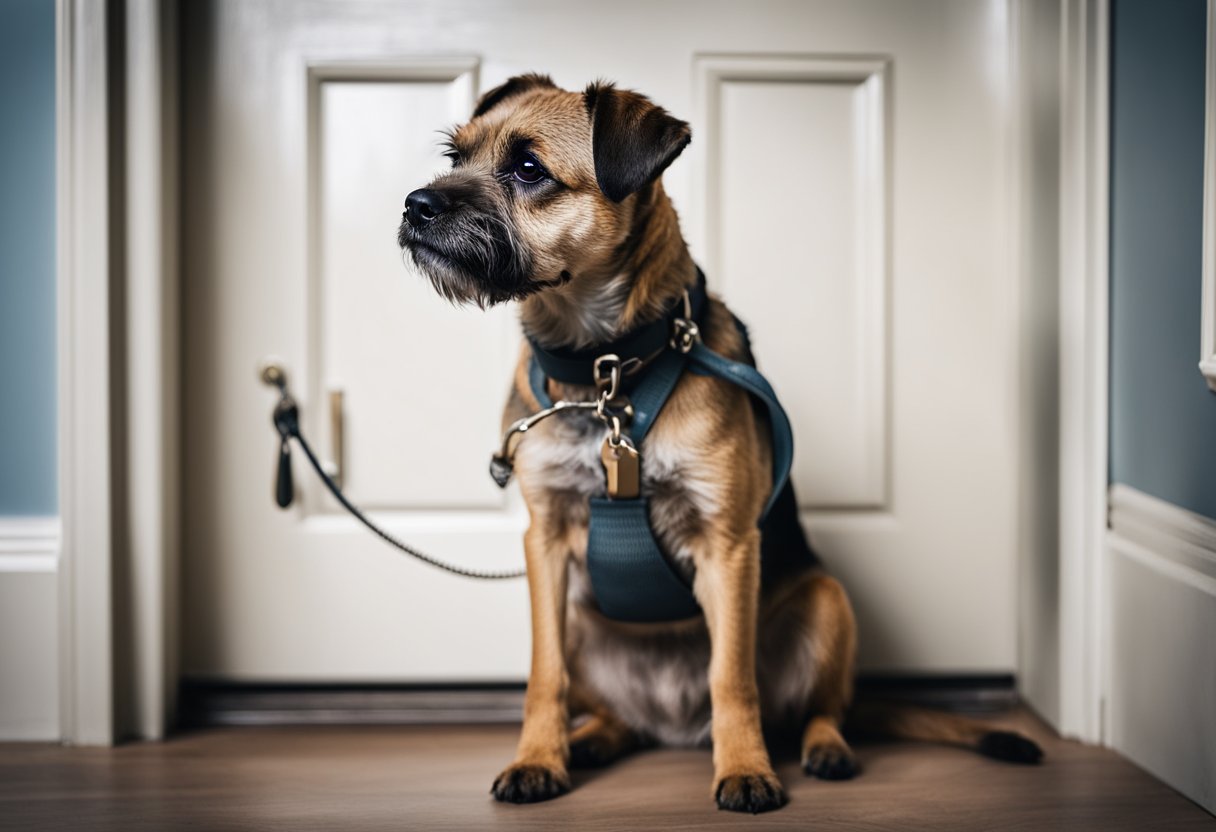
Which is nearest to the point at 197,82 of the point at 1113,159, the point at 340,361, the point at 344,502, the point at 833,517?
the point at 340,361

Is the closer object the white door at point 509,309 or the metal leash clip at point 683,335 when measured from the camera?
the metal leash clip at point 683,335

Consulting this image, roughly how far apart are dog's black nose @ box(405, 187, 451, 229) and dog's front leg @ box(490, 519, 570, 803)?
52 cm

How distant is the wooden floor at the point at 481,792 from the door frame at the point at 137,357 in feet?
0.49

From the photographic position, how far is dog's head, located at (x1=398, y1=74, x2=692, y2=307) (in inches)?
65.2

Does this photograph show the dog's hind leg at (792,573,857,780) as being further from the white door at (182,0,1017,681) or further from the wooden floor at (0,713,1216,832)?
the white door at (182,0,1017,681)

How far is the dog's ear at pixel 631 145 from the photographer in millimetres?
1660

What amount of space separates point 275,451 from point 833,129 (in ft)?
4.16

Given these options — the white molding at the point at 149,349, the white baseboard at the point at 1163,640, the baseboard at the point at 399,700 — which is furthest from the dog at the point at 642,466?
the white molding at the point at 149,349

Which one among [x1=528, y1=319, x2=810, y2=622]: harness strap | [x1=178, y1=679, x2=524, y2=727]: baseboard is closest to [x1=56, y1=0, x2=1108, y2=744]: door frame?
[x1=178, y1=679, x2=524, y2=727]: baseboard

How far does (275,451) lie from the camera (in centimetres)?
229

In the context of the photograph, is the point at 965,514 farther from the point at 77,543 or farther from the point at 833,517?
the point at 77,543

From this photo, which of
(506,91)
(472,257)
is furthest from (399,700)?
(506,91)

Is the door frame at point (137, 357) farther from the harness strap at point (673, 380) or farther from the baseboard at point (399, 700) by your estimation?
the harness strap at point (673, 380)

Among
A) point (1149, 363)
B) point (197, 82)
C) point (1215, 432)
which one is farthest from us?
point (197, 82)
